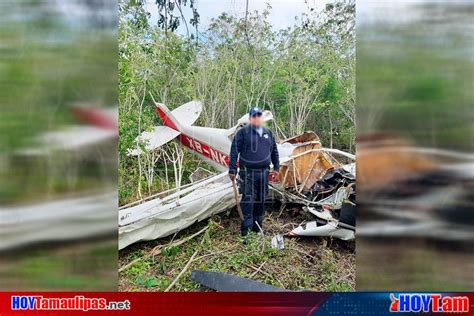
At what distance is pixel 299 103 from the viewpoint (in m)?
2.01

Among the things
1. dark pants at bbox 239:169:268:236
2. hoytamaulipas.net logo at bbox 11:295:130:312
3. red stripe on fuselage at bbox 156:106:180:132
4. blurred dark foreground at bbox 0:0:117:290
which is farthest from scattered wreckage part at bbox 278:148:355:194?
hoytamaulipas.net logo at bbox 11:295:130:312

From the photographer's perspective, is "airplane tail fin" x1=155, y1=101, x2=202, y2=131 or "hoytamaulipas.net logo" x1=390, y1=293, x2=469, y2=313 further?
"airplane tail fin" x1=155, y1=101, x2=202, y2=131

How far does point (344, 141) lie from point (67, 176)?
1.54m

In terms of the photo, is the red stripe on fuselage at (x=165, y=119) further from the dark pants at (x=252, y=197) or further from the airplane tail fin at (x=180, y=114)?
the dark pants at (x=252, y=197)

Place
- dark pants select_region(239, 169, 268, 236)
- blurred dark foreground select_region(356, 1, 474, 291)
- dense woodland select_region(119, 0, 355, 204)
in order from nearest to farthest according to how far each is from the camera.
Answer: blurred dark foreground select_region(356, 1, 474, 291) < dense woodland select_region(119, 0, 355, 204) < dark pants select_region(239, 169, 268, 236)

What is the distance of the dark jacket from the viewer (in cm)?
203

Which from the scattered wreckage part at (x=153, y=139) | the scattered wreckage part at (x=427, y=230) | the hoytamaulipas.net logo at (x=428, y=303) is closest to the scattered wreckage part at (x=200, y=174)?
the scattered wreckage part at (x=153, y=139)

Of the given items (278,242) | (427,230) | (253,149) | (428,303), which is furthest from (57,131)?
(428,303)

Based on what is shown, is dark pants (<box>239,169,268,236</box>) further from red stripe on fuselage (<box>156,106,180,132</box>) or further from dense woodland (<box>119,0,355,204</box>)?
red stripe on fuselage (<box>156,106,180,132</box>)

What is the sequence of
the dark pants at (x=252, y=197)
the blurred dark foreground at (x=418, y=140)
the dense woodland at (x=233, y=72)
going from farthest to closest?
1. the dark pants at (x=252, y=197)
2. the dense woodland at (x=233, y=72)
3. the blurred dark foreground at (x=418, y=140)

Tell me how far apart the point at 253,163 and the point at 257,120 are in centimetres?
25

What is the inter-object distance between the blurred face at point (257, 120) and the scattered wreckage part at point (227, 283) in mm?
870

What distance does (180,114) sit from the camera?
2053 mm

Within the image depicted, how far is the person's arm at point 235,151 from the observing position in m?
2.04
